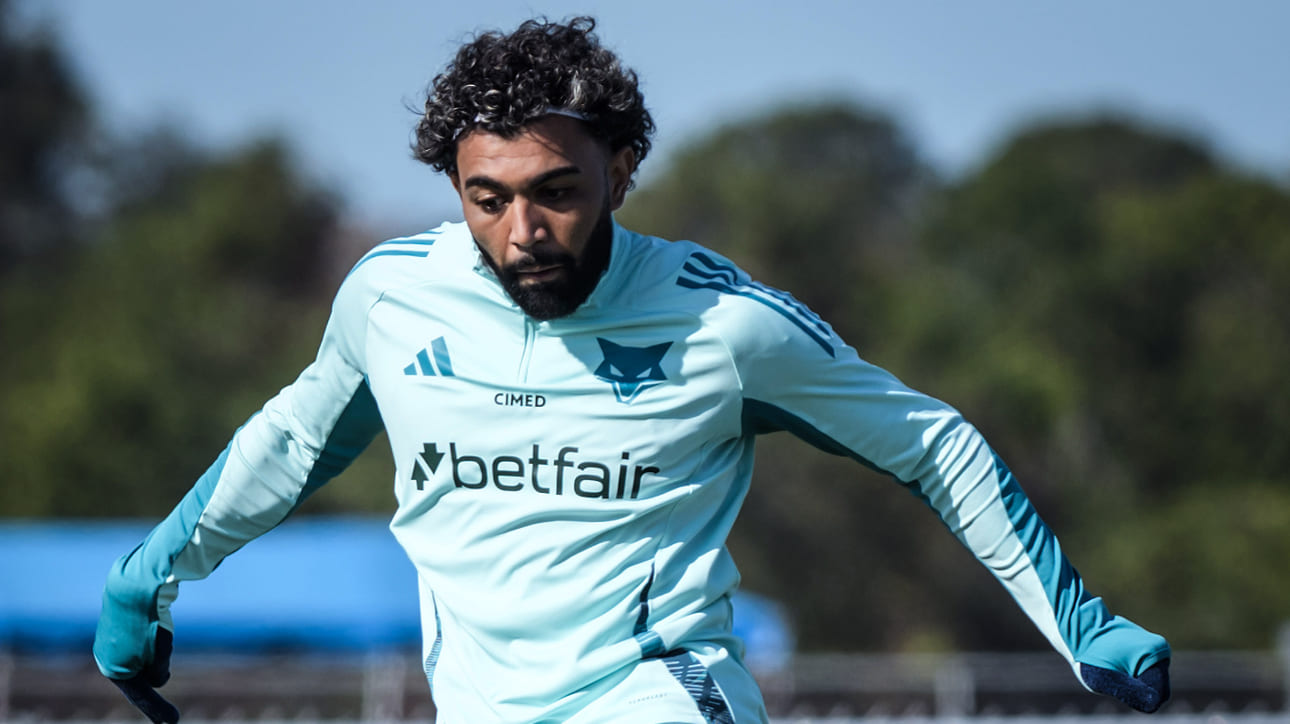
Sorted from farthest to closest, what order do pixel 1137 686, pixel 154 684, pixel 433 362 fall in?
pixel 154 684, pixel 433 362, pixel 1137 686

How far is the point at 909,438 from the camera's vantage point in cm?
295

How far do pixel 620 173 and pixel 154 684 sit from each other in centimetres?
151

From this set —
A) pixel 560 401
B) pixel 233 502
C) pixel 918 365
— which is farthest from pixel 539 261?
pixel 918 365

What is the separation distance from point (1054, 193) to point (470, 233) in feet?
145

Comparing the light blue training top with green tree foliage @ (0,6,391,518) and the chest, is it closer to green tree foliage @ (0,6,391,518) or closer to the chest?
the chest

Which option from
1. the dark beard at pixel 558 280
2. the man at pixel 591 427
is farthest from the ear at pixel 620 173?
the dark beard at pixel 558 280

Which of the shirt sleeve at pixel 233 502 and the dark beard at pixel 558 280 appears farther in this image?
the shirt sleeve at pixel 233 502

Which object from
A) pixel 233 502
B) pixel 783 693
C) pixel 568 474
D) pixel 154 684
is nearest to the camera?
pixel 568 474

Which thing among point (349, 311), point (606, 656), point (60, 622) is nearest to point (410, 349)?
point (349, 311)

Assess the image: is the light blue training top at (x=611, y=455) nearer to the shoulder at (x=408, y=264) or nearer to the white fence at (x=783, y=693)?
the shoulder at (x=408, y=264)

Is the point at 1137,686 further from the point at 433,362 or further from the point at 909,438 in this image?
the point at 433,362

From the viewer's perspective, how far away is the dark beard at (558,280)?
2855 mm

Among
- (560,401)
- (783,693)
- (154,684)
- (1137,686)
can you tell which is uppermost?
(560,401)

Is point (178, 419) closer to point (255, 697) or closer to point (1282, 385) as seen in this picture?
point (255, 697)
